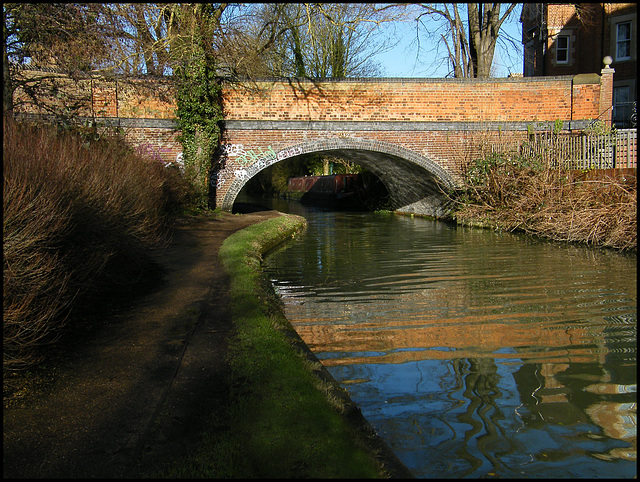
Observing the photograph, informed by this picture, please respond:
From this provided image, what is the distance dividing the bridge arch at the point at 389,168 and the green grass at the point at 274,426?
1207 cm

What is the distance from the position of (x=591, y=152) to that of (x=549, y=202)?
2.81 meters

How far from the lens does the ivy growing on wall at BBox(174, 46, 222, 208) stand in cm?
1505

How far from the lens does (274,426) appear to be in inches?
113

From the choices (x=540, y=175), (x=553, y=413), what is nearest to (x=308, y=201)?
(x=540, y=175)

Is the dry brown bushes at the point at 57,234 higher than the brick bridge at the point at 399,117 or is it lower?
lower

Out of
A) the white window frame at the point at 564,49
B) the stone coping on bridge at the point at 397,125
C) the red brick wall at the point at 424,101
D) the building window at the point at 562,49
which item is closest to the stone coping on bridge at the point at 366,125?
the stone coping on bridge at the point at 397,125

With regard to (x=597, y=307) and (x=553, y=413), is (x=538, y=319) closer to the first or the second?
(x=597, y=307)

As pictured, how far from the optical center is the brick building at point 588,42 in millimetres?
21906

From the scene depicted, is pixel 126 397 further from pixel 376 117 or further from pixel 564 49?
pixel 564 49

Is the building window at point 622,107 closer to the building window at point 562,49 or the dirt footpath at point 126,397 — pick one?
the building window at point 562,49

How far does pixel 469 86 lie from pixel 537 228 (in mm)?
6037

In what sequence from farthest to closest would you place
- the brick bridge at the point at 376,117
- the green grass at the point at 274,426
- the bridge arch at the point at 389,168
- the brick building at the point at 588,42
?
the brick building at the point at 588,42 → the bridge arch at the point at 389,168 → the brick bridge at the point at 376,117 → the green grass at the point at 274,426

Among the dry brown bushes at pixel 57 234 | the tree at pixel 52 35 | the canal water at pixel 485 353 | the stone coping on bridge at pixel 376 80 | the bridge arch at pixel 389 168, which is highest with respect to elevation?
the stone coping on bridge at pixel 376 80

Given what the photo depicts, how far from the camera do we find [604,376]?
13.9ft
